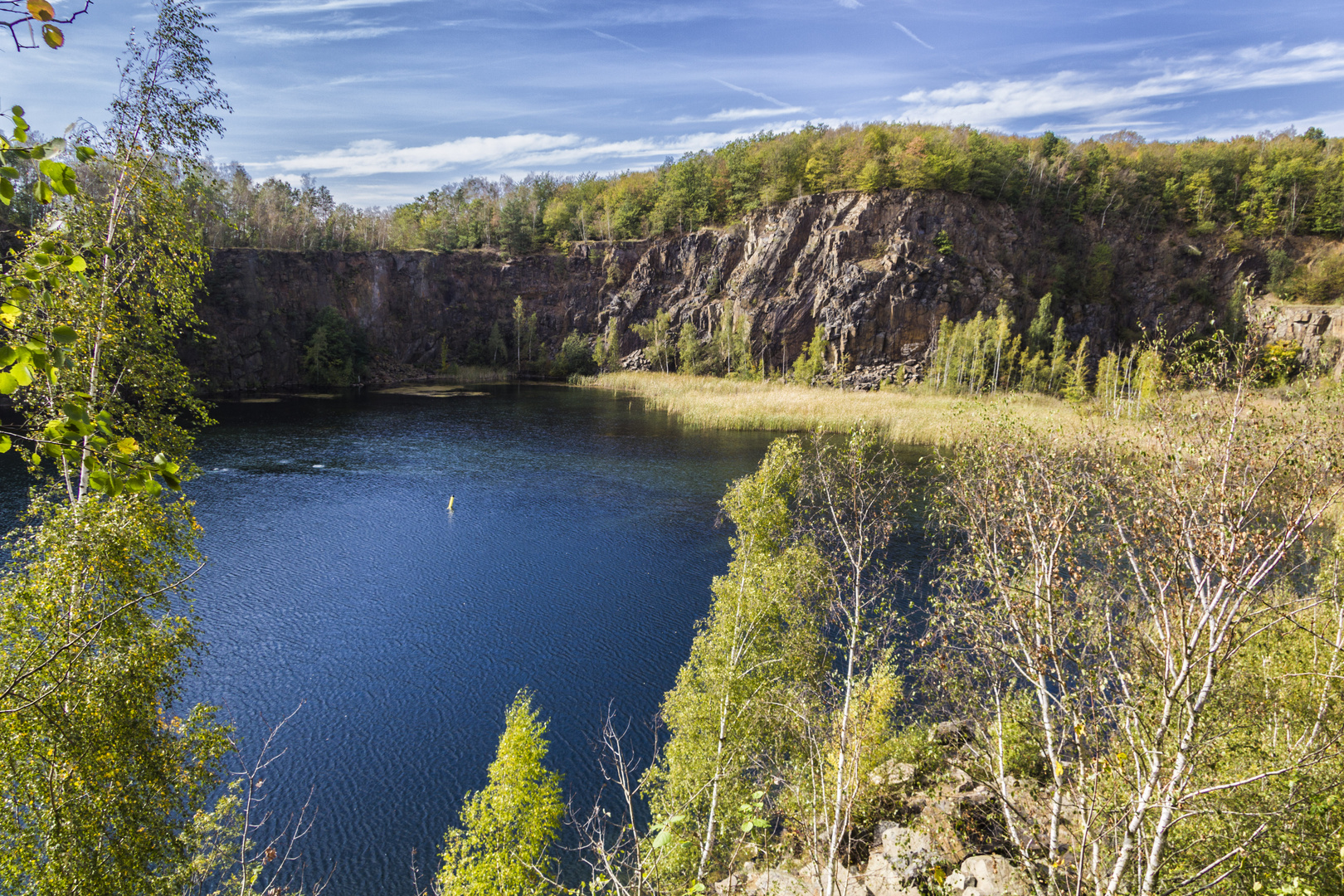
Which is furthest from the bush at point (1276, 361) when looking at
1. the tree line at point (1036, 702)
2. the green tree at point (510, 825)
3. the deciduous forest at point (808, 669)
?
the green tree at point (510, 825)

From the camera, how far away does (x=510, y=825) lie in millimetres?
12836

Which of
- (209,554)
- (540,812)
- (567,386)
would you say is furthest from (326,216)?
(540,812)

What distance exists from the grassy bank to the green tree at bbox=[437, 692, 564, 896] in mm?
40639

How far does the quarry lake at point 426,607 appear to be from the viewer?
17875 mm

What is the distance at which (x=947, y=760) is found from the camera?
656 inches

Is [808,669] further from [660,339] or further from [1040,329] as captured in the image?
[660,339]

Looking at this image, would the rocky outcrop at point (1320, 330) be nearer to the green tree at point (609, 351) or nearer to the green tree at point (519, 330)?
the green tree at point (609, 351)

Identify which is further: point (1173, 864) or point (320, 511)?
point (320, 511)

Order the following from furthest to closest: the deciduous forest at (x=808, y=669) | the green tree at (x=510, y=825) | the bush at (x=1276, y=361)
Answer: the green tree at (x=510, y=825) < the bush at (x=1276, y=361) < the deciduous forest at (x=808, y=669)

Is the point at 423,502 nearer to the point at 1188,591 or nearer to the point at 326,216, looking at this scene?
the point at 1188,591

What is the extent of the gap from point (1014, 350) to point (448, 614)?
2970 inches

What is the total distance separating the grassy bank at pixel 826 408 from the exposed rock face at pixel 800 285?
13922mm

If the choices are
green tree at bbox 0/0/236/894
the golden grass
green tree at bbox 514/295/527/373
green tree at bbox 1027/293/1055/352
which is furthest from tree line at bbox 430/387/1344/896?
green tree at bbox 514/295/527/373

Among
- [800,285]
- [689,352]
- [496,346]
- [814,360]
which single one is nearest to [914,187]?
[800,285]
